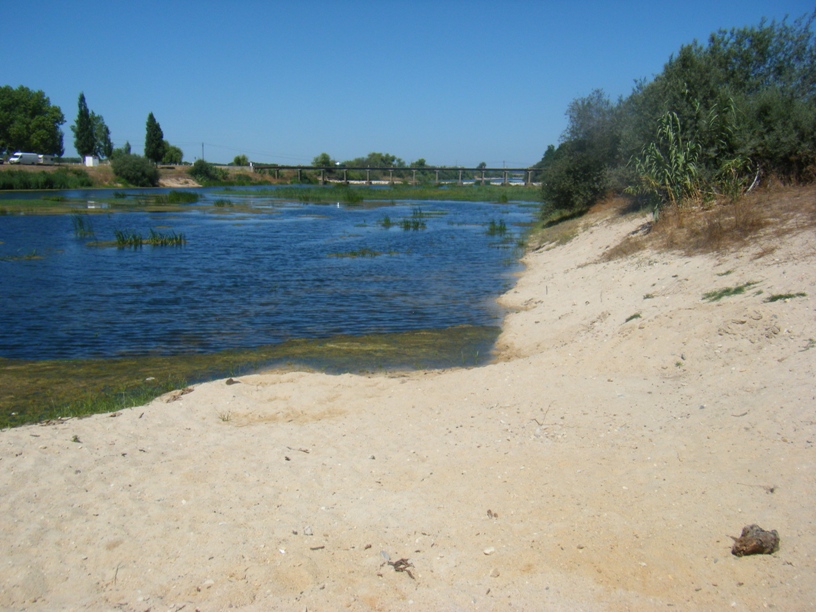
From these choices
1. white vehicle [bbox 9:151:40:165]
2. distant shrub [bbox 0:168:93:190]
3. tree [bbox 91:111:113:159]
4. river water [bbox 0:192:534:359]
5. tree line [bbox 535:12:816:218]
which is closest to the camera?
river water [bbox 0:192:534:359]

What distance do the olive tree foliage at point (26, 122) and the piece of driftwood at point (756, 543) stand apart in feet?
428

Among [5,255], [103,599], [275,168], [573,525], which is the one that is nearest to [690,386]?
[573,525]

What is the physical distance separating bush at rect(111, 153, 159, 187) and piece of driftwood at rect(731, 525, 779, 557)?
10417 cm

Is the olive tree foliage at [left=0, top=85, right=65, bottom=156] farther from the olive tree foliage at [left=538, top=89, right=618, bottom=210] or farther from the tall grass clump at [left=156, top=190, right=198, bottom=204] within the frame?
the olive tree foliage at [left=538, top=89, right=618, bottom=210]

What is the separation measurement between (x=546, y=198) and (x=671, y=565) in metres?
31.1

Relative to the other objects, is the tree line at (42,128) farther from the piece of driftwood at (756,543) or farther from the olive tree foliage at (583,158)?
the piece of driftwood at (756,543)

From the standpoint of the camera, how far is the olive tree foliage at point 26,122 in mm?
112938

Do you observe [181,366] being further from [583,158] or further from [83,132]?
[83,132]

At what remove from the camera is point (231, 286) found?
2108cm

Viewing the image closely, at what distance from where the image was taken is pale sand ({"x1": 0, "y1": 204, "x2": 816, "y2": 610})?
4680 mm

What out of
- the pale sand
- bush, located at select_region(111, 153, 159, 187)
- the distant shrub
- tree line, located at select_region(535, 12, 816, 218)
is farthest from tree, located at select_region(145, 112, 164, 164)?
the pale sand

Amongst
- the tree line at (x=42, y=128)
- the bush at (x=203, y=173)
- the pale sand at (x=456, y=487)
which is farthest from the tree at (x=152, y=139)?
the pale sand at (x=456, y=487)

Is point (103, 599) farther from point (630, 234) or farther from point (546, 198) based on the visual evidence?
point (546, 198)

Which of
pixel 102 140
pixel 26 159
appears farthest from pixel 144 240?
pixel 102 140
